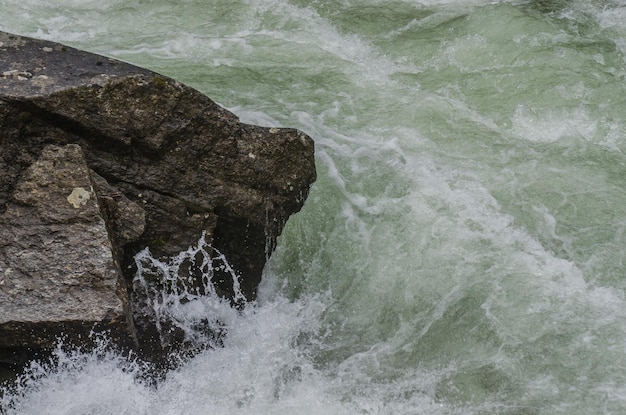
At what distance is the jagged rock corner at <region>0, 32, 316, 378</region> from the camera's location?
394 cm

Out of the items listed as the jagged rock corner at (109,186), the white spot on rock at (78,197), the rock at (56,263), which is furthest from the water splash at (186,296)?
the white spot on rock at (78,197)

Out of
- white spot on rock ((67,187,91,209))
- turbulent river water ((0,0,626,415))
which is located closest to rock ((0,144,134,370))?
white spot on rock ((67,187,91,209))

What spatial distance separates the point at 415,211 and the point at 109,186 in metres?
2.23

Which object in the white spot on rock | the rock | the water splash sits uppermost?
the white spot on rock

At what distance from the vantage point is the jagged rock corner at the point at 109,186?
3936 millimetres

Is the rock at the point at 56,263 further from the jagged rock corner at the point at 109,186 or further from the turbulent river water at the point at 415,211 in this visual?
the turbulent river water at the point at 415,211

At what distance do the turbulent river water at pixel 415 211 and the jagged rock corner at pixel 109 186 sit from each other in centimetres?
30

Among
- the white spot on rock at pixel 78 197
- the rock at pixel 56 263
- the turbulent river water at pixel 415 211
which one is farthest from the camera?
the turbulent river water at pixel 415 211

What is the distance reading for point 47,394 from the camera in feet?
13.3

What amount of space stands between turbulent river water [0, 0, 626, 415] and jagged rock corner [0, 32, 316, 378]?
1.00ft

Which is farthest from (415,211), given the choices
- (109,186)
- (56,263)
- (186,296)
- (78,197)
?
(56,263)

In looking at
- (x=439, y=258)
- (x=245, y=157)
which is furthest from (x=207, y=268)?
(x=439, y=258)

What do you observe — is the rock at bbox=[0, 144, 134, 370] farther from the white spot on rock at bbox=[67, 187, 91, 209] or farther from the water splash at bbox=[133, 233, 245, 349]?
the water splash at bbox=[133, 233, 245, 349]

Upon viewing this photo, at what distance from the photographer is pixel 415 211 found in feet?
18.6
